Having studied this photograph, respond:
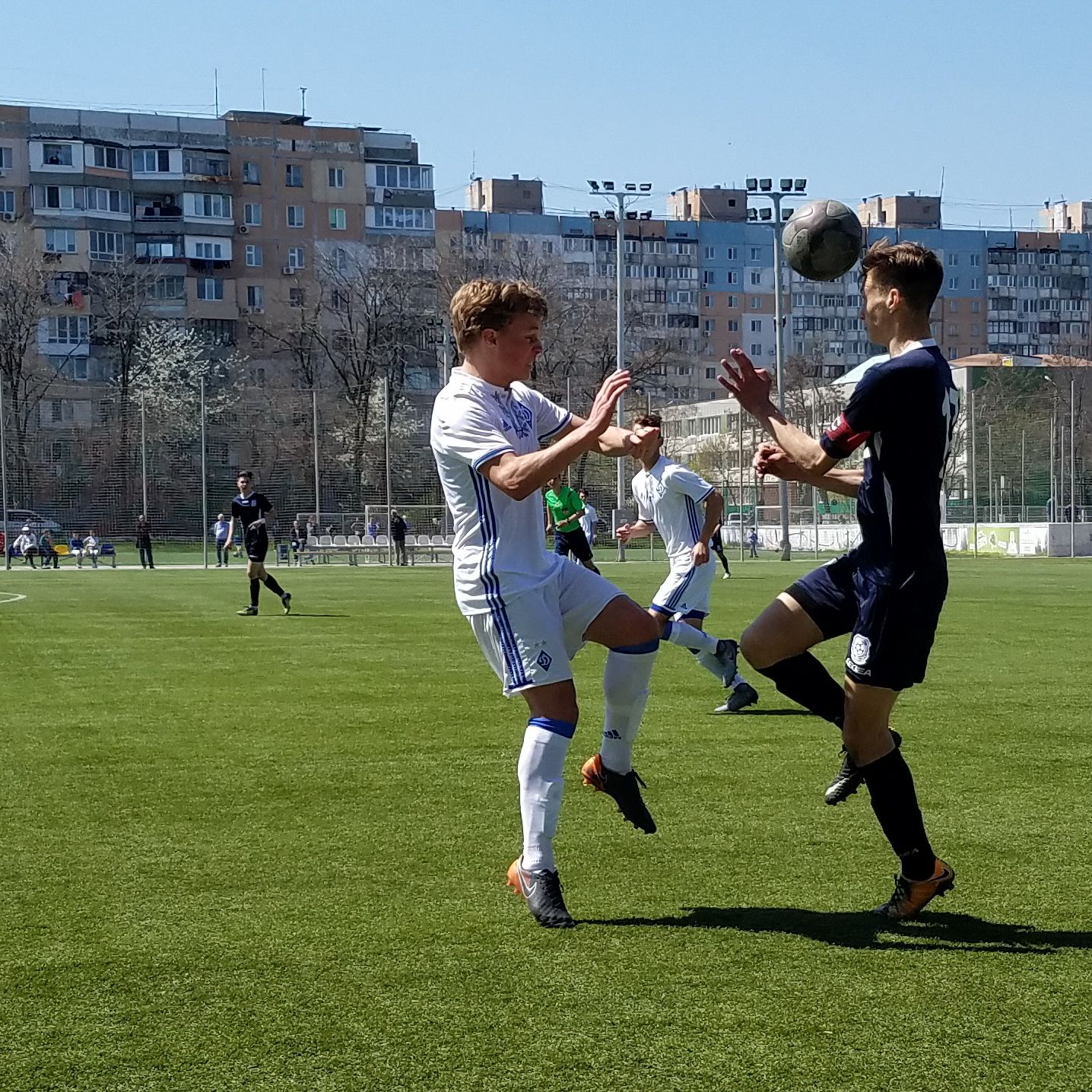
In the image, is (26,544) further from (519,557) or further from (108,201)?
(108,201)

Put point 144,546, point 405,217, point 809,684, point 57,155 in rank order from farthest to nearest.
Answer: point 405,217 → point 57,155 → point 144,546 → point 809,684

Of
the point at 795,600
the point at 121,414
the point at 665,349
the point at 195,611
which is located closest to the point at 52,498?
the point at 121,414

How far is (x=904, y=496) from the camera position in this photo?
502 cm

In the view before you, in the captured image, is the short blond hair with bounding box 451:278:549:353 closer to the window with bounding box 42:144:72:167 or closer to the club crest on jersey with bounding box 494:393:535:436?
the club crest on jersey with bounding box 494:393:535:436

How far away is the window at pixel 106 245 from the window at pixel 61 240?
1.20m

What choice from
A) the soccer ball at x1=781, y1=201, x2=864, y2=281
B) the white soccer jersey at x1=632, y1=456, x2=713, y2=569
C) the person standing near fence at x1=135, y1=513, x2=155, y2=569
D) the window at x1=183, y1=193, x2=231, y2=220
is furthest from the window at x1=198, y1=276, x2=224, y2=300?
the soccer ball at x1=781, y1=201, x2=864, y2=281

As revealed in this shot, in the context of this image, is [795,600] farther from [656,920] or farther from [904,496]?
[656,920]

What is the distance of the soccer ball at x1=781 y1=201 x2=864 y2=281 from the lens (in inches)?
273

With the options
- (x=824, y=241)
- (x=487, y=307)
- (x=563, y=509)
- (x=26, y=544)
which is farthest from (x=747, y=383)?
(x=26, y=544)

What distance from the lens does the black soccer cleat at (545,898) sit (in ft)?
16.2

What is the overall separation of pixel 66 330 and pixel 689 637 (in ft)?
286

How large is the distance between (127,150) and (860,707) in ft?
329

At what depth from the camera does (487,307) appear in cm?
530

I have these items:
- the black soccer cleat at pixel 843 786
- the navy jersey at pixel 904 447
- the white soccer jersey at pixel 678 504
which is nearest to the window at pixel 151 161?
the white soccer jersey at pixel 678 504
